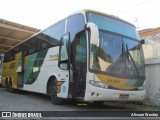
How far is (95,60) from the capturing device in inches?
340

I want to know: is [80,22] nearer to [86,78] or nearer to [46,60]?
[86,78]

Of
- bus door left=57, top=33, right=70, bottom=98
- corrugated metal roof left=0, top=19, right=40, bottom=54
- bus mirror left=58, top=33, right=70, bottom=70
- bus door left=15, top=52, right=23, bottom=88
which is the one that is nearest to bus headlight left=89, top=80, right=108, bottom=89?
bus door left=57, top=33, right=70, bottom=98

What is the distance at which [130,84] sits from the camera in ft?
29.9

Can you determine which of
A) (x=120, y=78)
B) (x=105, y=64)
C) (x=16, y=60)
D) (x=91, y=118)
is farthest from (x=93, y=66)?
(x=16, y=60)

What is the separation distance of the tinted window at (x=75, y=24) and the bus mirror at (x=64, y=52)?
25 centimetres

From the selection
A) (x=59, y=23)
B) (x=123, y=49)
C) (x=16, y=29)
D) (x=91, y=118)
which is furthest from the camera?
(x=16, y=29)

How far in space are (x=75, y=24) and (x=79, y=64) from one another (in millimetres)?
1508

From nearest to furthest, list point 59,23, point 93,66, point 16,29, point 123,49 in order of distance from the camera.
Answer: point 93,66, point 123,49, point 59,23, point 16,29

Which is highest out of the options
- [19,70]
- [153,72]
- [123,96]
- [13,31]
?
[13,31]

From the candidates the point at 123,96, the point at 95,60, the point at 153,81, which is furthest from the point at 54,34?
the point at 153,81

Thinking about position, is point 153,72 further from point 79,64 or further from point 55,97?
point 55,97

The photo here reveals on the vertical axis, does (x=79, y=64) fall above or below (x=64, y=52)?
below

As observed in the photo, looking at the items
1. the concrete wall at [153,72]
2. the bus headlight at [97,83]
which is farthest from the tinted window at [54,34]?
the concrete wall at [153,72]

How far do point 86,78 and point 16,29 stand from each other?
14.6m
